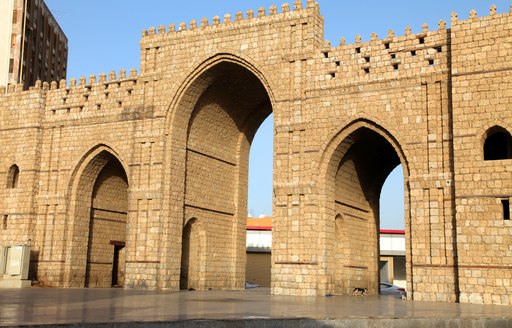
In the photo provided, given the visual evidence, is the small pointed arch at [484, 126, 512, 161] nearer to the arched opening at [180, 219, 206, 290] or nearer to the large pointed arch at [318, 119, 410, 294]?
the large pointed arch at [318, 119, 410, 294]

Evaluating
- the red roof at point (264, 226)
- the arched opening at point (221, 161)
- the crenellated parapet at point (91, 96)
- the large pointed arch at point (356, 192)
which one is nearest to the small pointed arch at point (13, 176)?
the crenellated parapet at point (91, 96)

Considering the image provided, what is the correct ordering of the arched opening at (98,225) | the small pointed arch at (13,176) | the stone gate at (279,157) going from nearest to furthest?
the stone gate at (279,157) → the arched opening at (98,225) → the small pointed arch at (13,176)

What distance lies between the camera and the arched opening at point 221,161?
26031mm

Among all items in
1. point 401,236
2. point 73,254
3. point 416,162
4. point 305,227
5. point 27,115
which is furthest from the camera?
point 401,236

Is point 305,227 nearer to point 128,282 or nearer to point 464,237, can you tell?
point 464,237

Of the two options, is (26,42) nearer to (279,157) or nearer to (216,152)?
(216,152)

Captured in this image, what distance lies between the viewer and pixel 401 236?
40094mm

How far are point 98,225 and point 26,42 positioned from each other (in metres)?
22.0

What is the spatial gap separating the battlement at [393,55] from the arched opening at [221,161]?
3.73 meters

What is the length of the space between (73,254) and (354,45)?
1482 cm

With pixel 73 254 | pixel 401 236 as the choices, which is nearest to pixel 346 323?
pixel 73 254

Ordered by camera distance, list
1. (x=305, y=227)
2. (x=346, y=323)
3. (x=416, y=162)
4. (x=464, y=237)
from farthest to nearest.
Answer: (x=305, y=227)
(x=416, y=162)
(x=464, y=237)
(x=346, y=323)

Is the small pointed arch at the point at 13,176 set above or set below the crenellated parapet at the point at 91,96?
below

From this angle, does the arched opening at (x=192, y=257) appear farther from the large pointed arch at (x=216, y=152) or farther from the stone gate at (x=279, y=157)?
the large pointed arch at (x=216, y=152)
